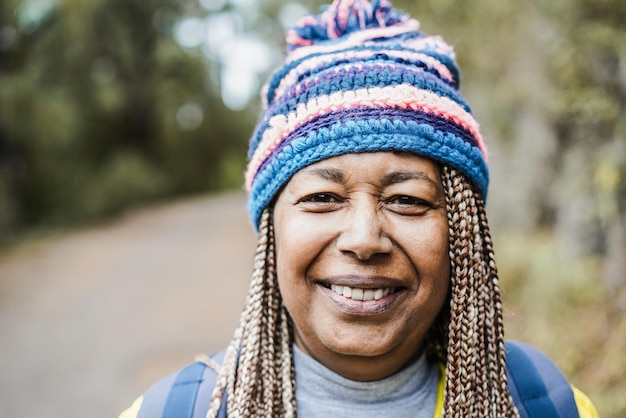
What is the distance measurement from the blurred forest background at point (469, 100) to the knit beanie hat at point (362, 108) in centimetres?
46

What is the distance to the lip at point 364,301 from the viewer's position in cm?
162

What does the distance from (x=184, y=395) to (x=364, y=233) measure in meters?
0.71

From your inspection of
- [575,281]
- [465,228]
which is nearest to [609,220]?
[575,281]

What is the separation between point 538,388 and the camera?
1811 mm

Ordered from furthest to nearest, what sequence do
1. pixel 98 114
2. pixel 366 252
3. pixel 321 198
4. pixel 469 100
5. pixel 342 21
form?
pixel 98 114
pixel 469 100
pixel 342 21
pixel 321 198
pixel 366 252

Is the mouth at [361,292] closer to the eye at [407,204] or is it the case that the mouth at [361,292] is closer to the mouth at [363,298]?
the mouth at [363,298]

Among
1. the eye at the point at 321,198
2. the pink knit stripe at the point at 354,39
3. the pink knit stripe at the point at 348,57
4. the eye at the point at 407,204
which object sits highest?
the pink knit stripe at the point at 354,39

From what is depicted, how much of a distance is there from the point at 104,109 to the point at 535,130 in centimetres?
1211

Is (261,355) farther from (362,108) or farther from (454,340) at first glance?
(362,108)

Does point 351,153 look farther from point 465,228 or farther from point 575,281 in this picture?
point 575,281

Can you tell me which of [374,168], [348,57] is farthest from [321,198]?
[348,57]

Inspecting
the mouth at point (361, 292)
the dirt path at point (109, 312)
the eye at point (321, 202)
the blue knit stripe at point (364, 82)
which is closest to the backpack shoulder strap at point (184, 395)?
the mouth at point (361, 292)

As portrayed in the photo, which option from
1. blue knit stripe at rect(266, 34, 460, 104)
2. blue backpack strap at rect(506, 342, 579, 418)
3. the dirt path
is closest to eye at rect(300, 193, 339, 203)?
blue knit stripe at rect(266, 34, 460, 104)

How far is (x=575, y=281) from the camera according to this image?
199 inches
